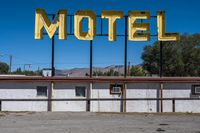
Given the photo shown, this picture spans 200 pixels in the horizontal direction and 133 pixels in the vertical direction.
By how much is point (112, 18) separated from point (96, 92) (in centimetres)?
660

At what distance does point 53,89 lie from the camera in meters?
31.5

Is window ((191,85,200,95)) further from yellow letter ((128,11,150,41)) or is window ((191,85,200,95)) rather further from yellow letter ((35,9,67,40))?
yellow letter ((35,9,67,40))

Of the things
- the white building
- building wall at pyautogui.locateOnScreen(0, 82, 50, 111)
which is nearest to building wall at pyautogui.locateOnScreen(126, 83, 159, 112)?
the white building

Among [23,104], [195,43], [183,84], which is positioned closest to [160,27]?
[183,84]

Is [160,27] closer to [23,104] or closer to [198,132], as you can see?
[23,104]

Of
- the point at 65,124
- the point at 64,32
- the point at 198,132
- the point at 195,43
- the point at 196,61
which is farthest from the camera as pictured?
the point at 195,43

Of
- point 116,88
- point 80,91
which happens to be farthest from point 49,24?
point 116,88

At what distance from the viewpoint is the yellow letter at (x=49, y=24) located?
34.2 metres

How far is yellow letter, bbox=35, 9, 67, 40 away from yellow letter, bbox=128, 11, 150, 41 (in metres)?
5.14

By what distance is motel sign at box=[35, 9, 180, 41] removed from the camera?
113 ft

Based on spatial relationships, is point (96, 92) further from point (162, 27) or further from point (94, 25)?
point (162, 27)

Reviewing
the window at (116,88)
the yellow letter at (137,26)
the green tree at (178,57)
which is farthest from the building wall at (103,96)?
the green tree at (178,57)

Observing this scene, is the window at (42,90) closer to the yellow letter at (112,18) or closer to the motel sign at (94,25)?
the motel sign at (94,25)

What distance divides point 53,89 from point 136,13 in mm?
9304
